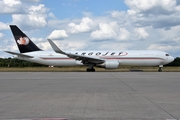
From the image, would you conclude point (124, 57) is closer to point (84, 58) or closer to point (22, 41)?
point (84, 58)

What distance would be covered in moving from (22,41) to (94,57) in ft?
33.2

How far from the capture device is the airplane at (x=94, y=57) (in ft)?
111

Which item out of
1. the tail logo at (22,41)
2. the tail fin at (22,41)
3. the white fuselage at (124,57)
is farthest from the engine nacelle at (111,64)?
the tail logo at (22,41)

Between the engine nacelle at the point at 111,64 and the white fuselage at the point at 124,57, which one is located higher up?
the white fuselage at the point at 124,57

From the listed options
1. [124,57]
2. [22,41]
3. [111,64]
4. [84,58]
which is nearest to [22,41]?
[22,41]

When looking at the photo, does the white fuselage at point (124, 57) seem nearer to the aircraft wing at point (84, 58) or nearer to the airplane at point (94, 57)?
the airplane at point (94, 57)

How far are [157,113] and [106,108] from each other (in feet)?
4.99

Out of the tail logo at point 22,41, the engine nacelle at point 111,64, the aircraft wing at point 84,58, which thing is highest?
the tail logo at point 22,41

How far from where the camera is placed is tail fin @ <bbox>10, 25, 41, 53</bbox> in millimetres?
37250

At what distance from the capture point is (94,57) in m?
35.7

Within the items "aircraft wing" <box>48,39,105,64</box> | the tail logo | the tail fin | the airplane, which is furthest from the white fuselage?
the tail logo

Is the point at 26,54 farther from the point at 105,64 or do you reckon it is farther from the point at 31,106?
the point at 31,106

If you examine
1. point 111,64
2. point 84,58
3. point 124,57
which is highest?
point 124,57

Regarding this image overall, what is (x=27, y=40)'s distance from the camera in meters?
37.5
